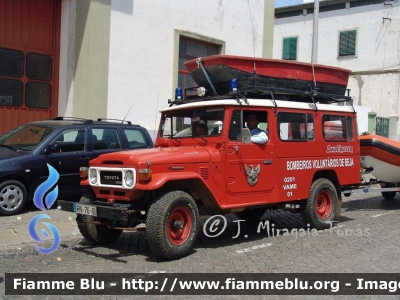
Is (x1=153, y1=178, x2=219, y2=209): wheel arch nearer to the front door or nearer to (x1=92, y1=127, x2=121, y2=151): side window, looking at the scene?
the front door

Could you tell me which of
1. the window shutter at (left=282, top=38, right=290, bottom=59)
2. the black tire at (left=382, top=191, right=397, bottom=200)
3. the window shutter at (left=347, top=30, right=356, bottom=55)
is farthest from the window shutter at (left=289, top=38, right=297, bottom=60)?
the black tire at (left=382, top=191, right=397, bottom=200)

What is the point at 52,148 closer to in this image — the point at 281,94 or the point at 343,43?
the point at 281,94

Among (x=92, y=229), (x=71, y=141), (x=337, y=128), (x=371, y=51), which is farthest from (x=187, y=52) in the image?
(x=371, y=51)

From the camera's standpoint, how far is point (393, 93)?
2355 centimetres

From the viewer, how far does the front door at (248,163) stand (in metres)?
6.48

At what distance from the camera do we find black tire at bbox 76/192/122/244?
632cm

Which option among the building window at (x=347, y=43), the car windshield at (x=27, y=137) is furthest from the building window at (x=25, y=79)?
the building window at (x=347, y=43)

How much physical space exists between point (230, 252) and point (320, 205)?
241cm

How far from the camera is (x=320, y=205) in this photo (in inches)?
316

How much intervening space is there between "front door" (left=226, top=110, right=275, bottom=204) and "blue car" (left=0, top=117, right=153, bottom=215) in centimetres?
368

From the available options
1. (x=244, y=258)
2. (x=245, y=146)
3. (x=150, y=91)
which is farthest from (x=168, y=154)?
(x=150, y=91)

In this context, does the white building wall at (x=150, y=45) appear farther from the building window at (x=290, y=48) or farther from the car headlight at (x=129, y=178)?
the building window at (x=290, y=48)

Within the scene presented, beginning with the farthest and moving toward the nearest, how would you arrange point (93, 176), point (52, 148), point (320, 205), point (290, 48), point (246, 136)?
point (290, 48) → point (52, 148) → point (320, 205) → point (246, 136) → point (93, 176)

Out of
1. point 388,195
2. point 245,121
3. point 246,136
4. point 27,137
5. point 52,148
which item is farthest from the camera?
point 388,195
